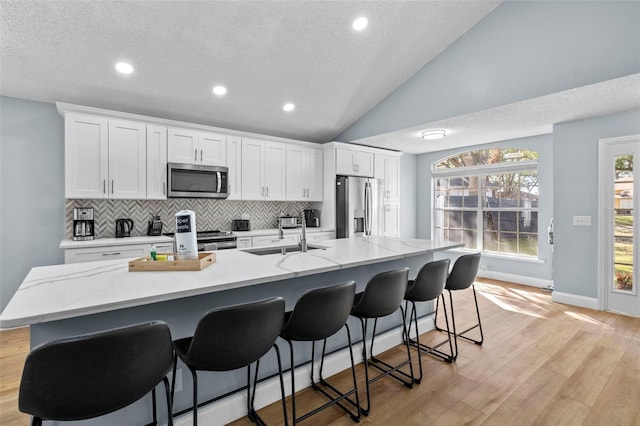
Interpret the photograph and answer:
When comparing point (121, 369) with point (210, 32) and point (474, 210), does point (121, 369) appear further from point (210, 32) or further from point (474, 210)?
point (474, 210)

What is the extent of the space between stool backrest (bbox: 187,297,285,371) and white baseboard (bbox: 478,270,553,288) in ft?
17.2

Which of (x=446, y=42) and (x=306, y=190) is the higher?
(x=446, y=42)

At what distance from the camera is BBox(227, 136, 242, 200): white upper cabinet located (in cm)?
443

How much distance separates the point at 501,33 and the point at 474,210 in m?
3.30

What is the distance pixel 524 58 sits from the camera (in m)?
3.49

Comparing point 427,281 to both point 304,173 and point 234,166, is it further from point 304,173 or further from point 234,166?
point 304,173

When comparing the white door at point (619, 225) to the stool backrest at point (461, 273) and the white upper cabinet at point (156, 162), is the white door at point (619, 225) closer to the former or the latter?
the stool backrest at point (461, 273)

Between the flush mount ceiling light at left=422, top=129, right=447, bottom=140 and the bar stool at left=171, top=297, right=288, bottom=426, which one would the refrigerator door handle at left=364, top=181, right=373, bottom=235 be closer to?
the flush mount ceiling light at left=422, top=129, right=447, bottom=140

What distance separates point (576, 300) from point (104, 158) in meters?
6.07

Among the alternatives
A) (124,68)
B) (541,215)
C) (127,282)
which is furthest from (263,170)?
(541,215)

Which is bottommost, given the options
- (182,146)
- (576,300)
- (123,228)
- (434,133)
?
(576,300)

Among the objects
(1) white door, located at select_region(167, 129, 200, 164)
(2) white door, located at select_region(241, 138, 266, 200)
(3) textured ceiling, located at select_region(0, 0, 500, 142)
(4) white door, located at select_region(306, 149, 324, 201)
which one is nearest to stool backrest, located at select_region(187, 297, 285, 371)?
(3) textured ceiling, located at select_region(0, 0, 500, 142)

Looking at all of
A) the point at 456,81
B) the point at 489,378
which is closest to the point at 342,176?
the point at 456,81

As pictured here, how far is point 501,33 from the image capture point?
3676 millimetres
